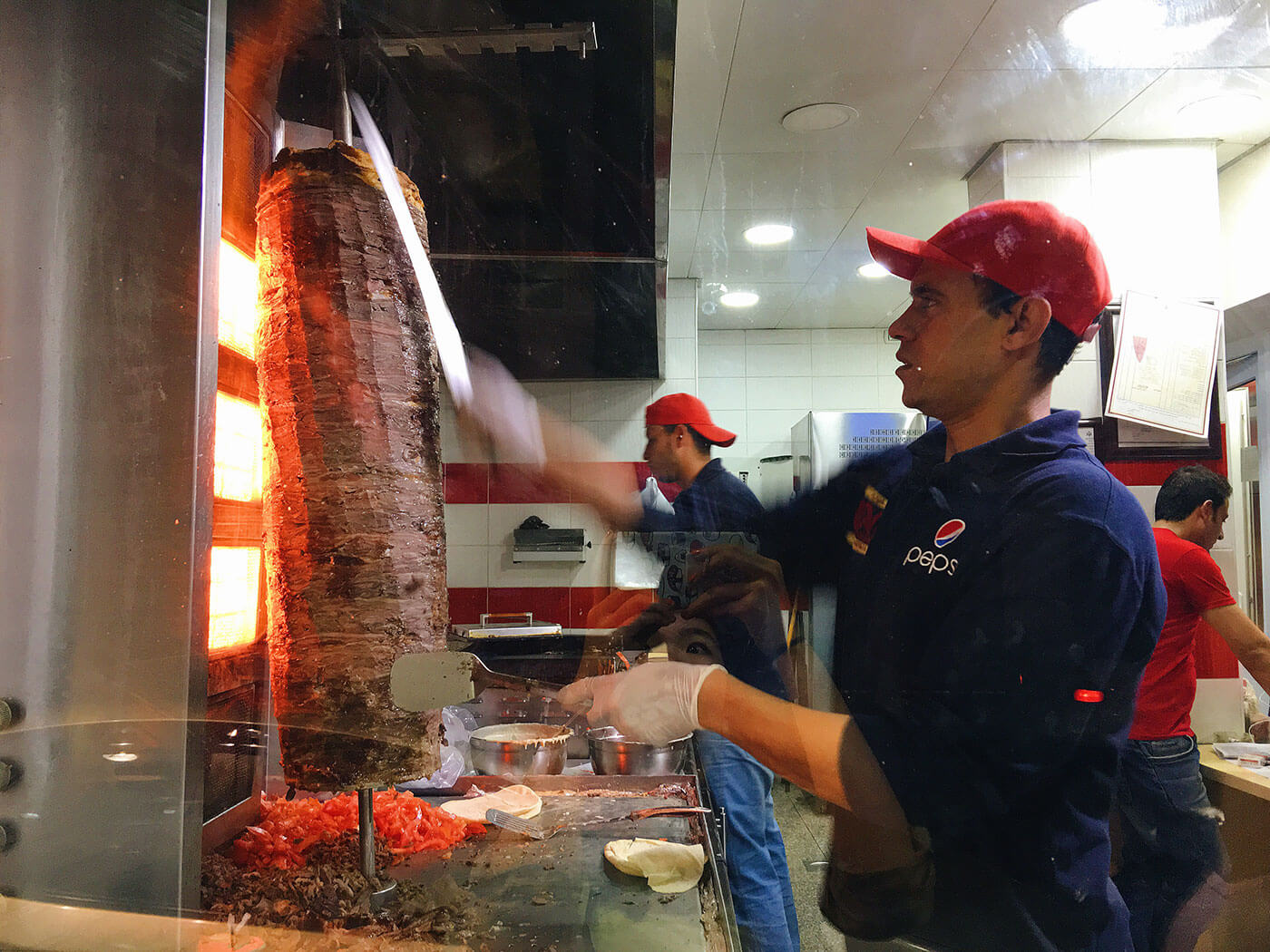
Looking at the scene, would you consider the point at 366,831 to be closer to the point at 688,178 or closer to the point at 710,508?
the point at 710,508

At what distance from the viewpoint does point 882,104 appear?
59cm

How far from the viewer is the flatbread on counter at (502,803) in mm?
743

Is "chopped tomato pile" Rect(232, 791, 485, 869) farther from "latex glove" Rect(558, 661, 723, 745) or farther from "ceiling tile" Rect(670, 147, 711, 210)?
"ceiling tile" Rect(670, 147, 711, 210)

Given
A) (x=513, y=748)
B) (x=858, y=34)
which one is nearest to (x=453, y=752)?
(x=513, y=748)

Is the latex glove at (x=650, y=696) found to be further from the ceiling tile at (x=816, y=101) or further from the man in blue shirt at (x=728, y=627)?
the ceiling tile at (x=816, y=101)

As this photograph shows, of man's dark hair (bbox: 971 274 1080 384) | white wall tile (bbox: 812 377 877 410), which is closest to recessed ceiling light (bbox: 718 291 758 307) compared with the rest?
white wall tile (bbox: 812 377 877 410)

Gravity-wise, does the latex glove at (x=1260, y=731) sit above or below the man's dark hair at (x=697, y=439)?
below

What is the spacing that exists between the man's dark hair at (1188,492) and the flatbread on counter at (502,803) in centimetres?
67

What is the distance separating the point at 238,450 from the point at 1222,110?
880mm

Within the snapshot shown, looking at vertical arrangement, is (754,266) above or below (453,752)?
above

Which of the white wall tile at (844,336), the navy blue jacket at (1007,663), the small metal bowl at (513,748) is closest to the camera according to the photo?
the navy blue jacket at (1007,663)

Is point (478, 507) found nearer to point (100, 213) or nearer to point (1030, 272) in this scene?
point (100, 213)

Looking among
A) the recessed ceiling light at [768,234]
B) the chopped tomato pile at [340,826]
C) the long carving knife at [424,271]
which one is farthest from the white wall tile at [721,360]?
the chopped tomato pile at [340,826]

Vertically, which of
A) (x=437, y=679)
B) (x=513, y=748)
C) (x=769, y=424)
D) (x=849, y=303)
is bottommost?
(x=513, y=748)
